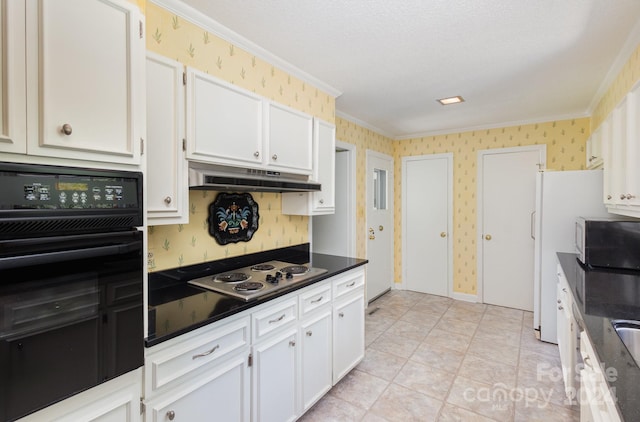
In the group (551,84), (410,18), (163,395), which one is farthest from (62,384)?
(551,84)

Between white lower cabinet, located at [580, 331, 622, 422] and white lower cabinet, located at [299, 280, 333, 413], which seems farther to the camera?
white lower cabinet, located at [299, 280, 333, 413]

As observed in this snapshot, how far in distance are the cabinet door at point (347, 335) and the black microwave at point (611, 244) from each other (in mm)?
1812

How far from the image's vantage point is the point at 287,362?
182 cm

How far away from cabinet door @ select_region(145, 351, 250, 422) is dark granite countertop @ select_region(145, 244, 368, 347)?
0.25 m

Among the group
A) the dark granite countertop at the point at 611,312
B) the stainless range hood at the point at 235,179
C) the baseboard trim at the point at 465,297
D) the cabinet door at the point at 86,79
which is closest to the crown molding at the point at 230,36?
the cabinet door at the point at 86,79

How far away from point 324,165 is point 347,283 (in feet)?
3.24

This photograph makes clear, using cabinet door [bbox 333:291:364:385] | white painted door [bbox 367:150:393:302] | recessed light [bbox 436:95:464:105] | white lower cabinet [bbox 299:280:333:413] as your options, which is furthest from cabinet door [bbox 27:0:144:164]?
white painted door [bbox 367:150:393:302]

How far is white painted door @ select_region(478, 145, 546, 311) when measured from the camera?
3912 millimetres

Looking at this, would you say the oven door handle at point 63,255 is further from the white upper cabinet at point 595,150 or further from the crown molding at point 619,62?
the white upper cabinet at point 595,150

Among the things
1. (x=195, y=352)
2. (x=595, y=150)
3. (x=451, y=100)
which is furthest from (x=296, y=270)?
(x=595, y=150)

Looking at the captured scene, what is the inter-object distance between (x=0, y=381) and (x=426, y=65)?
274 centimetres

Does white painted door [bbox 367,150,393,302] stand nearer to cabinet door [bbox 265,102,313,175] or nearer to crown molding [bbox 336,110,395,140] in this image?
crown molding [bbox 336,110,395,140]

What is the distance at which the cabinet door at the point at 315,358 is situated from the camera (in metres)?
1.96

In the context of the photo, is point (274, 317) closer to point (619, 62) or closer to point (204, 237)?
point (204, 237)
